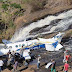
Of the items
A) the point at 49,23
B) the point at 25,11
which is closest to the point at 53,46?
the point at 49,23

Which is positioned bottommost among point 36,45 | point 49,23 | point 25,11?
point 36,45

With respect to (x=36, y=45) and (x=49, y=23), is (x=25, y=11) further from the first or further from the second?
(x=36, y=45)

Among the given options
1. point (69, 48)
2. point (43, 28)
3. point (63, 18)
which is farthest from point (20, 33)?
point (69, 48)

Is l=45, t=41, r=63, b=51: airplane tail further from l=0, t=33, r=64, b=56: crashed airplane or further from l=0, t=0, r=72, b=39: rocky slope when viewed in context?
l=0, t=0, r=72, b=39: rocky slope

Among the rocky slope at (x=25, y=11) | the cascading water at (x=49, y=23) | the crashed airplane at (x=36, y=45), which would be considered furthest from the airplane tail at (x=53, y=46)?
the rocky slope at (x=25, y=11)

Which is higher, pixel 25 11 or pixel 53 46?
pixel 25 11

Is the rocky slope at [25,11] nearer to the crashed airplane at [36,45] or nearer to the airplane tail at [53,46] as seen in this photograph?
the crashed airplane at [36,45]

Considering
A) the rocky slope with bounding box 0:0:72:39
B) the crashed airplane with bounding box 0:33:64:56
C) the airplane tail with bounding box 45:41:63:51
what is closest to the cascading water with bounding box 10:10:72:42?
the rocky slope with bounding box 0:0:72:39
